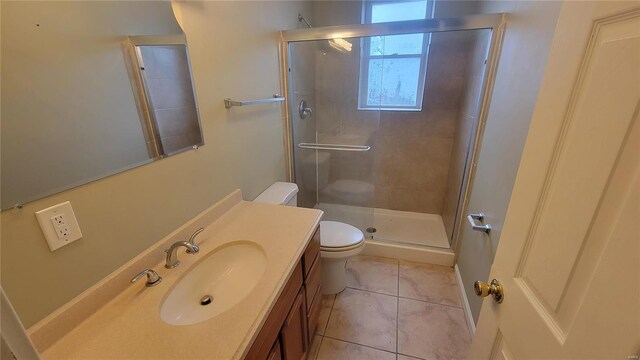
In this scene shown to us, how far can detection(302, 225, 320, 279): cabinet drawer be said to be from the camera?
122 centimetres

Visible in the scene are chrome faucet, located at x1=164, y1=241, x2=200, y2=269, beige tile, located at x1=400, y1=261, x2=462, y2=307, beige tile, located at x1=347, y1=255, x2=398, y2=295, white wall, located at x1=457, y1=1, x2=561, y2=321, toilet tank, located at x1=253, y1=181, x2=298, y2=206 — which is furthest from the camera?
beige tile, located at x1=347, y1=255, x2=398, y2=295

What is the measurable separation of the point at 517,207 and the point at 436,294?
4.98 feet

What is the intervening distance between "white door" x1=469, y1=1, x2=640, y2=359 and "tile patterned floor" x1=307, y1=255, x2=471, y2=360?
105 centimetres

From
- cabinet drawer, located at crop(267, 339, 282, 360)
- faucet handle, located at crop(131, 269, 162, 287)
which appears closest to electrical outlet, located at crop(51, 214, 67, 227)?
faucet handle, located at crop(131, 269, 162, 287)

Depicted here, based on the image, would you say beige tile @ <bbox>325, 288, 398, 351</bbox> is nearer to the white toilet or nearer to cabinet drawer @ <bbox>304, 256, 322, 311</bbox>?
the white toilet

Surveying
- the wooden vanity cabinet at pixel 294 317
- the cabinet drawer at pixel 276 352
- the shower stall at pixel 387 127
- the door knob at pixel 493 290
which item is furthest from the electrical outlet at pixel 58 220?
the shower stall at pixel 387 127

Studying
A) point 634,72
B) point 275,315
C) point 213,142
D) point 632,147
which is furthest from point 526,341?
point 213,142

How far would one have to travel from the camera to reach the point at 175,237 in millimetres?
1111

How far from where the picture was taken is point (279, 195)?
179 centimetres

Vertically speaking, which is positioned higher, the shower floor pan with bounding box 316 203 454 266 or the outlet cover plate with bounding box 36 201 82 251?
the outlet cover plate with bounding box 36 201 82 251

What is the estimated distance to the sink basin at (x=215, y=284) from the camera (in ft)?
2.99

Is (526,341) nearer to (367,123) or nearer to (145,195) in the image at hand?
(145,195)

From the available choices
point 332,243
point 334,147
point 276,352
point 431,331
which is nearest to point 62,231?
point 276,352

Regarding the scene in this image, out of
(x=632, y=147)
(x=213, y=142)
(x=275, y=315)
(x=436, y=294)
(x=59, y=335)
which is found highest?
(x=632, y=147)
